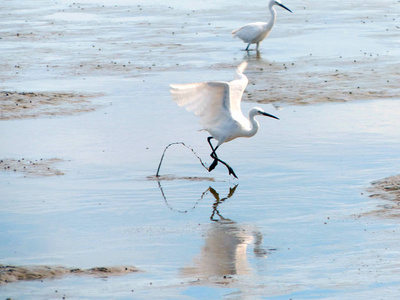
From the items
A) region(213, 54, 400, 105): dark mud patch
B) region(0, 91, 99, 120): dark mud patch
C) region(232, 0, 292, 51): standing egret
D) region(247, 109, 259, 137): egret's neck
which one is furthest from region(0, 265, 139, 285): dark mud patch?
region(232, 0, 292, 51): standing egret

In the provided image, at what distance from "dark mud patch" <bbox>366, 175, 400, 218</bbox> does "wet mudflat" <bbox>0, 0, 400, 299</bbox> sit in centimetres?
3

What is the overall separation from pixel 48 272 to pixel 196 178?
392cm

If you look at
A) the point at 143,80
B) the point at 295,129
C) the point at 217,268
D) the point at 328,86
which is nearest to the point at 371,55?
the point at 328,86

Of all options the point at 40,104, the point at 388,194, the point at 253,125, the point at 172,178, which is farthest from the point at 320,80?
the point at 388,194

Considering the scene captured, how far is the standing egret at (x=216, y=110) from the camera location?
12031 millimetres

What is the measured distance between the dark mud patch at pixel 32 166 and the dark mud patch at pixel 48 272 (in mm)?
3670

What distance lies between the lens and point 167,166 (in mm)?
12141

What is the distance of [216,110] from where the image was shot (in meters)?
12.5

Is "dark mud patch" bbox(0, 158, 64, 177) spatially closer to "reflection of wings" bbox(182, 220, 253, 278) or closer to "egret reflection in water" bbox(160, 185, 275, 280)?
"egret reflection in water" bbox(160, 185, 275, 280)

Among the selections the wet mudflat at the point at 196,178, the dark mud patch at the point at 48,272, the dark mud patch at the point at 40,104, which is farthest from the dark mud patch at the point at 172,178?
the dark mud patch at the point at 40,104

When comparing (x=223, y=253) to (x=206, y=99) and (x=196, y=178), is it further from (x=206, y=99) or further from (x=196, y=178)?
(x=206, y=99)

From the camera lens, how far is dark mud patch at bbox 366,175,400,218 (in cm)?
969

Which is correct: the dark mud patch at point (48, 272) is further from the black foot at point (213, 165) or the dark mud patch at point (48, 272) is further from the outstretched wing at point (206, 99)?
the outstretched wing at point (206, 99)

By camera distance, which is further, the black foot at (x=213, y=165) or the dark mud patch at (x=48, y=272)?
the black foot at (x=213, y=165)
